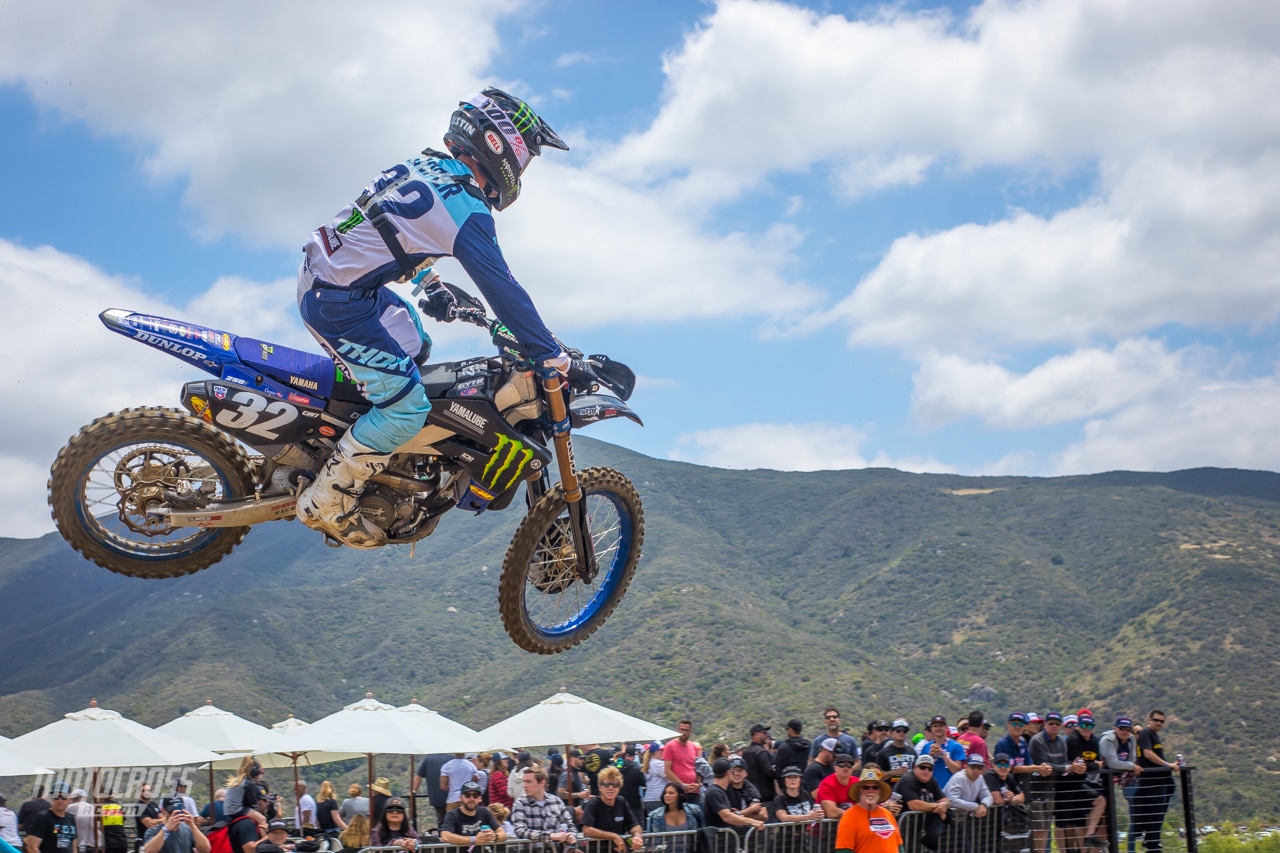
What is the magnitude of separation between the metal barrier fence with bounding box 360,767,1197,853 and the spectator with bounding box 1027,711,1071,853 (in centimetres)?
2

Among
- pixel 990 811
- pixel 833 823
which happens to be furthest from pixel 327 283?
pixel 990 811

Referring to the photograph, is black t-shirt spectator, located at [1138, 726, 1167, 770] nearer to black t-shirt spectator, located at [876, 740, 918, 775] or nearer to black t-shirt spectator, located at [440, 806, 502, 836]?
black t-shirt spectator, located at [876, 740, 918, 775]

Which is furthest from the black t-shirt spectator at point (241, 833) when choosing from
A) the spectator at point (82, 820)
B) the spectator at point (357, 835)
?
the spectator at point (82, 820)

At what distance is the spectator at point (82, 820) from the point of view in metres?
14.3

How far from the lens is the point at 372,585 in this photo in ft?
231

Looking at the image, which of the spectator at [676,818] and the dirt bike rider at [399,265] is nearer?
the dirt bike rider at [399,265]

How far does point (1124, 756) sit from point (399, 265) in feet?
37.3

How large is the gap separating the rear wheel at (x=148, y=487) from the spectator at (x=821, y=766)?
307 inches

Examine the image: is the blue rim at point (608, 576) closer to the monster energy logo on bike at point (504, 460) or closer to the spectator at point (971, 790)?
the monster energy logo on bike at point (504, 460)

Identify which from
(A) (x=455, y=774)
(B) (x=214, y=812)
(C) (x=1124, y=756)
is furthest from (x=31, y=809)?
(C) (x=1124, y=756)

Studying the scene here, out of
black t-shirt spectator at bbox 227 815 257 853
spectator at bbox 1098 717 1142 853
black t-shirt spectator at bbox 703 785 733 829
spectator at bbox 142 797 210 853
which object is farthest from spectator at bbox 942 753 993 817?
spectator at bbox 142 797 210 853

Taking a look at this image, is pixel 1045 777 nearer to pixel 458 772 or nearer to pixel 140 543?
pixel 458 772

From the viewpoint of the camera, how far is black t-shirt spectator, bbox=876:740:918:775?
44.7 feet

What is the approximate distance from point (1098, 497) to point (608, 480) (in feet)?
268
